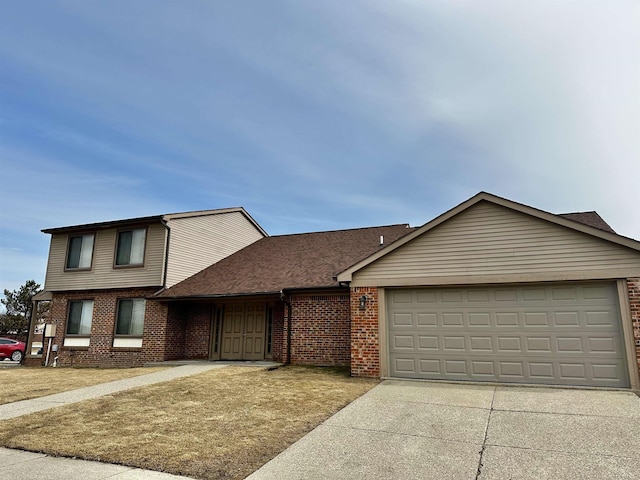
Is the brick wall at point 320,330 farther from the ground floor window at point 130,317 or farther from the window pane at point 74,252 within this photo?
the window pane at point 74,252

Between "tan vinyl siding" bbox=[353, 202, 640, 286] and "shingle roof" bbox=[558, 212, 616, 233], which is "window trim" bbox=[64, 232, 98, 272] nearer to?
"tan vinyl siding" bbox=[353, 202, 640, 286]

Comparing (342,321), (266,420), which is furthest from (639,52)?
(266,420)

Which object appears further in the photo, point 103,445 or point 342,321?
point 342,321

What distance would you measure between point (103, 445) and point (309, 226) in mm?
22798

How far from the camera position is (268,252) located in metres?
17.4

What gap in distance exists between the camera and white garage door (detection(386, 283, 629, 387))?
818 cm

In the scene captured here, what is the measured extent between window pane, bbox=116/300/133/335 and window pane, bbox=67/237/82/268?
10.1 ft

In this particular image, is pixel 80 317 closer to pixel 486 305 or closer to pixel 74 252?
pixel 74 252

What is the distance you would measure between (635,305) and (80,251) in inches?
745

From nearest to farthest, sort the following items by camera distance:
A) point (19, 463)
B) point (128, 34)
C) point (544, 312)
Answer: point (19, 463) < point (544, 312) < point (128, 34)

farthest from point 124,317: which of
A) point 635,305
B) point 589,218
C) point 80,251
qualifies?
point 589,218

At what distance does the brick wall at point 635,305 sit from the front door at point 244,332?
10.5 metres

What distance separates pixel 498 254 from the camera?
918 centimetres

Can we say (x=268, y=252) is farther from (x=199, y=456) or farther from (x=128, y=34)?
(x=199, y=456)
